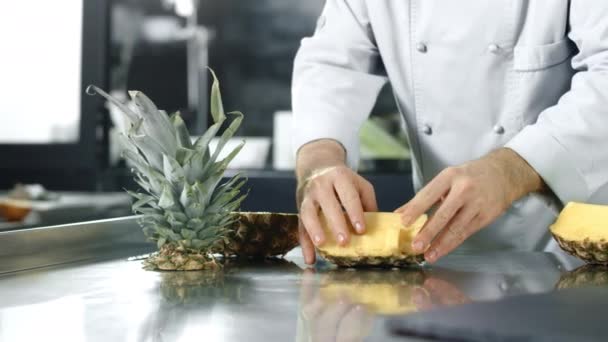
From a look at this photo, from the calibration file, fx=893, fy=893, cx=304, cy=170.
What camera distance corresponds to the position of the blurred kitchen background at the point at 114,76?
15.7 feet

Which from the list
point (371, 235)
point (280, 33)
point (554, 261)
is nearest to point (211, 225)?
point (371, 235)

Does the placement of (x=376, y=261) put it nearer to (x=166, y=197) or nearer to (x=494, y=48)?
(x=166, y=197)

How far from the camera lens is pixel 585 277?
4.28 feet

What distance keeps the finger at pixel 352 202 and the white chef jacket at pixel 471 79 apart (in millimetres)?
410

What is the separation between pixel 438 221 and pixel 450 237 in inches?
Result: 1.8

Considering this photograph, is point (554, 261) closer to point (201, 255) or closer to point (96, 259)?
point (201, 255)

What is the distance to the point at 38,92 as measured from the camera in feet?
16.4

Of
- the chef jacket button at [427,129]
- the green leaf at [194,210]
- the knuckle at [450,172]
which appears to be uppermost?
the chef jacket button at [427,129]

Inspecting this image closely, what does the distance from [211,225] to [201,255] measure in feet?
0.16

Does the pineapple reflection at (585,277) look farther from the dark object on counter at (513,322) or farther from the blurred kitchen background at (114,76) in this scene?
the blurred kitchen background at (114,76)

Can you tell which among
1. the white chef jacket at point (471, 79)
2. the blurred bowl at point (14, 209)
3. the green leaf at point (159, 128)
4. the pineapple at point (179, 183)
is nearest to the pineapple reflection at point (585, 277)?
the white chef jacket at point (471, 79)

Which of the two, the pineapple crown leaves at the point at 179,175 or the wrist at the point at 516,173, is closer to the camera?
the pineapple crown leaves at the point at 179,175

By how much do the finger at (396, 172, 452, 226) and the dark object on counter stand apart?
0.50 m

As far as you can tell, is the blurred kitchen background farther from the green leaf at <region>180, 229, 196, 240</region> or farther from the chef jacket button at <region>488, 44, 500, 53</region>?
the green leaf at <region>180, 229, 196, 240</region>
